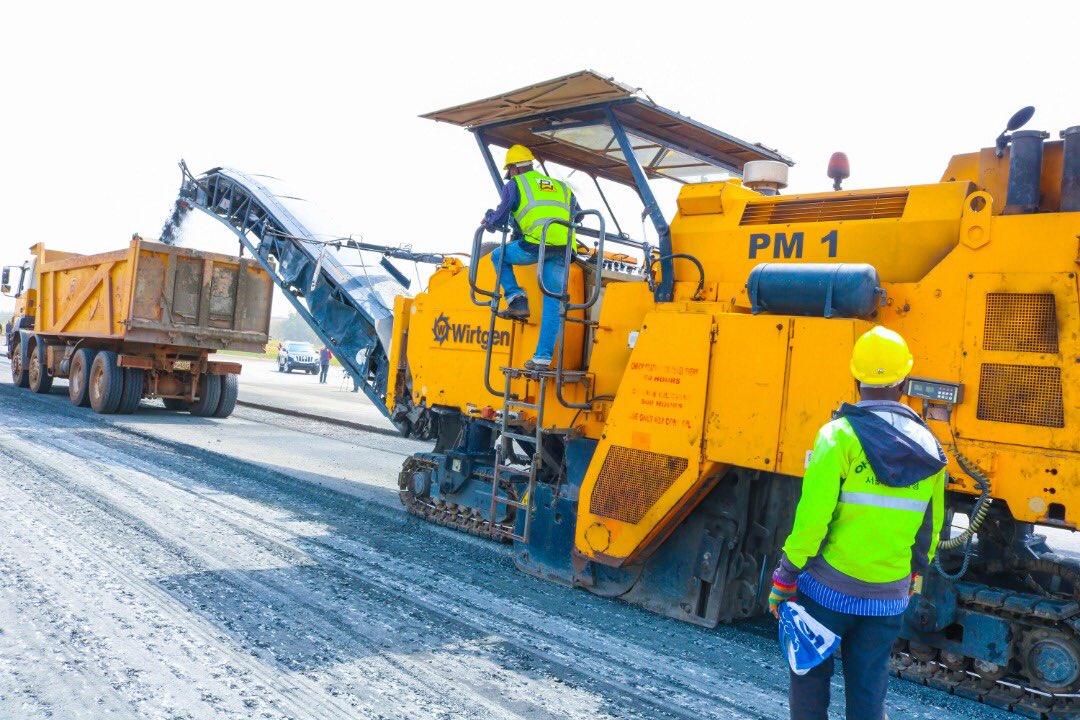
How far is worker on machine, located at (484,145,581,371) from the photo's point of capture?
18.9 ft

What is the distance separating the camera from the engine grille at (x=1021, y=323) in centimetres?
390

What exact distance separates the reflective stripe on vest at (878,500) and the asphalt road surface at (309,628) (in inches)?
55.8

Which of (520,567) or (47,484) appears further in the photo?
(47,484)

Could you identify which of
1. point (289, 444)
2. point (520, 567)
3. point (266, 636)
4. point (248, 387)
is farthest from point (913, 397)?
point (248, 387)

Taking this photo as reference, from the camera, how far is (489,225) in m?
5.98

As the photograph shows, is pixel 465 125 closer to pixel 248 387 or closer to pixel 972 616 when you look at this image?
pixel 972 616

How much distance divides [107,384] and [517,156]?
376 inches

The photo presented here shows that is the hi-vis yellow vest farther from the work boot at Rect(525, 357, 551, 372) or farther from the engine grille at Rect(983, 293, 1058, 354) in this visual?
the engine grille at Rect(983, 293, 1058, 354)

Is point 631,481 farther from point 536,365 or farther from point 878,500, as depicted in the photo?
point 878,500

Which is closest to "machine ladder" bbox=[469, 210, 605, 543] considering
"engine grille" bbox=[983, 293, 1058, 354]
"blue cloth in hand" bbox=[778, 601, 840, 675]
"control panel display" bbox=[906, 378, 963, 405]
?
"control panel display" bbox=[906, 378, 963, 405]

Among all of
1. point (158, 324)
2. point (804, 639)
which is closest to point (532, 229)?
point (804, 639)

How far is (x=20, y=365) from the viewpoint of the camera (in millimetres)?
16859

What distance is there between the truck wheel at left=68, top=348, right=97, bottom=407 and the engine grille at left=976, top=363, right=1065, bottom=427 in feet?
43.7

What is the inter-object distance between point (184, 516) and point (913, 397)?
516cm
